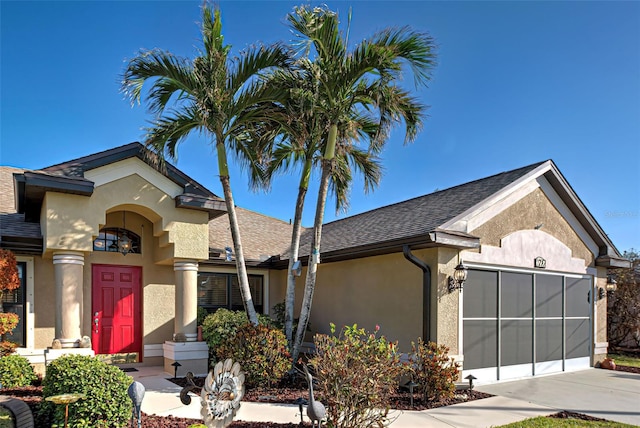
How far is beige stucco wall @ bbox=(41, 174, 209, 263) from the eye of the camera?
28.2 feet

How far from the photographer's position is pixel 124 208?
10.0 meters

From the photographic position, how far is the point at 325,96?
901 centimetres

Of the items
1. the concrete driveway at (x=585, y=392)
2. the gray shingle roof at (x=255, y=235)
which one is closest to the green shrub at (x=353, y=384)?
the concrete driveway at (x=585, y=392)

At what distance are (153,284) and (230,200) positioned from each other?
3437 mm

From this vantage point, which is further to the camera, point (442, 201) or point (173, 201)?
point (442, 201)

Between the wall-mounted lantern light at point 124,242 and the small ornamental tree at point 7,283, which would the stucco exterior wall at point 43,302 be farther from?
the wall-mounted lantern light at point 124,242

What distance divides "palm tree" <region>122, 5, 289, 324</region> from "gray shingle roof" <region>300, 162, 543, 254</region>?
3.37 m

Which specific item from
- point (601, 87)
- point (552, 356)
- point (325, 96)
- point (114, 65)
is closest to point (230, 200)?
point (325, 96)

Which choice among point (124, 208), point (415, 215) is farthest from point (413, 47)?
point (124, 208)

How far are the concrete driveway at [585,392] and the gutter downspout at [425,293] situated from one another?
1696 millimetres

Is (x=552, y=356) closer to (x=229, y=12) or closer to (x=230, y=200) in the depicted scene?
(x=230, y=200)

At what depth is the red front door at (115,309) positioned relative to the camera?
1048 cm

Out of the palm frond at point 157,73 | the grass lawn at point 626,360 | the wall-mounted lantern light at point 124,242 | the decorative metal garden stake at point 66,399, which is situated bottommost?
the grass lawn at point 626,360

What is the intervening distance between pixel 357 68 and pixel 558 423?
6945mm
